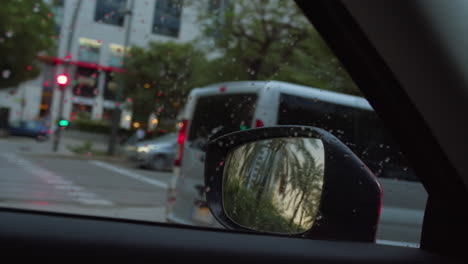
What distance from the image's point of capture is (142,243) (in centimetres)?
112

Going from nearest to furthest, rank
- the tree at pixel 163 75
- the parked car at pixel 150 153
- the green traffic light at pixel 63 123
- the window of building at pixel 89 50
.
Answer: the window of building at pixel 89 50
the green traffic light at pixel 63 123
the tree at pixel 163 75
the parked car at pixel 150 153

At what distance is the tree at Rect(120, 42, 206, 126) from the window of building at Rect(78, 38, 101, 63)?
1.13 ft

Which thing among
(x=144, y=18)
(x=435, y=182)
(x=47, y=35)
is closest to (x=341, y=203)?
(x=435, y=182)

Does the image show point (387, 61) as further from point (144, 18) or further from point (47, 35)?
point (47, 35)

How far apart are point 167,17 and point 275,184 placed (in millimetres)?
1275

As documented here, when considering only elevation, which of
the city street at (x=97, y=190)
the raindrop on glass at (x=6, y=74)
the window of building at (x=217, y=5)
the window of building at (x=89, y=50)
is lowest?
the city street at (x=97, y=190)

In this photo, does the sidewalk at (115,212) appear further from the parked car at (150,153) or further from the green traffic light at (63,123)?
the parked car at (150,153)

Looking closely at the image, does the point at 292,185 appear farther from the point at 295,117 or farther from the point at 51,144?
the point at 51,144

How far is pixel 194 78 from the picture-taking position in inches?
122

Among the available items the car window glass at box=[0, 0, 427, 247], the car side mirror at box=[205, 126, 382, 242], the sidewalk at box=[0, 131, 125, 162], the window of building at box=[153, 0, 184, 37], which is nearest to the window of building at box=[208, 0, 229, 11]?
the car window glass at box=[0, 0, 427, 247]

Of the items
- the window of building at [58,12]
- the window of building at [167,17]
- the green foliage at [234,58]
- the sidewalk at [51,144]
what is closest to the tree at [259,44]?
the green foliage at [234,58]

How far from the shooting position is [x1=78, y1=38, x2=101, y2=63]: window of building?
2395mm

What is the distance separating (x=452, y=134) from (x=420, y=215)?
0.92ft

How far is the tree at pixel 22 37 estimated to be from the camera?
2.14 m
